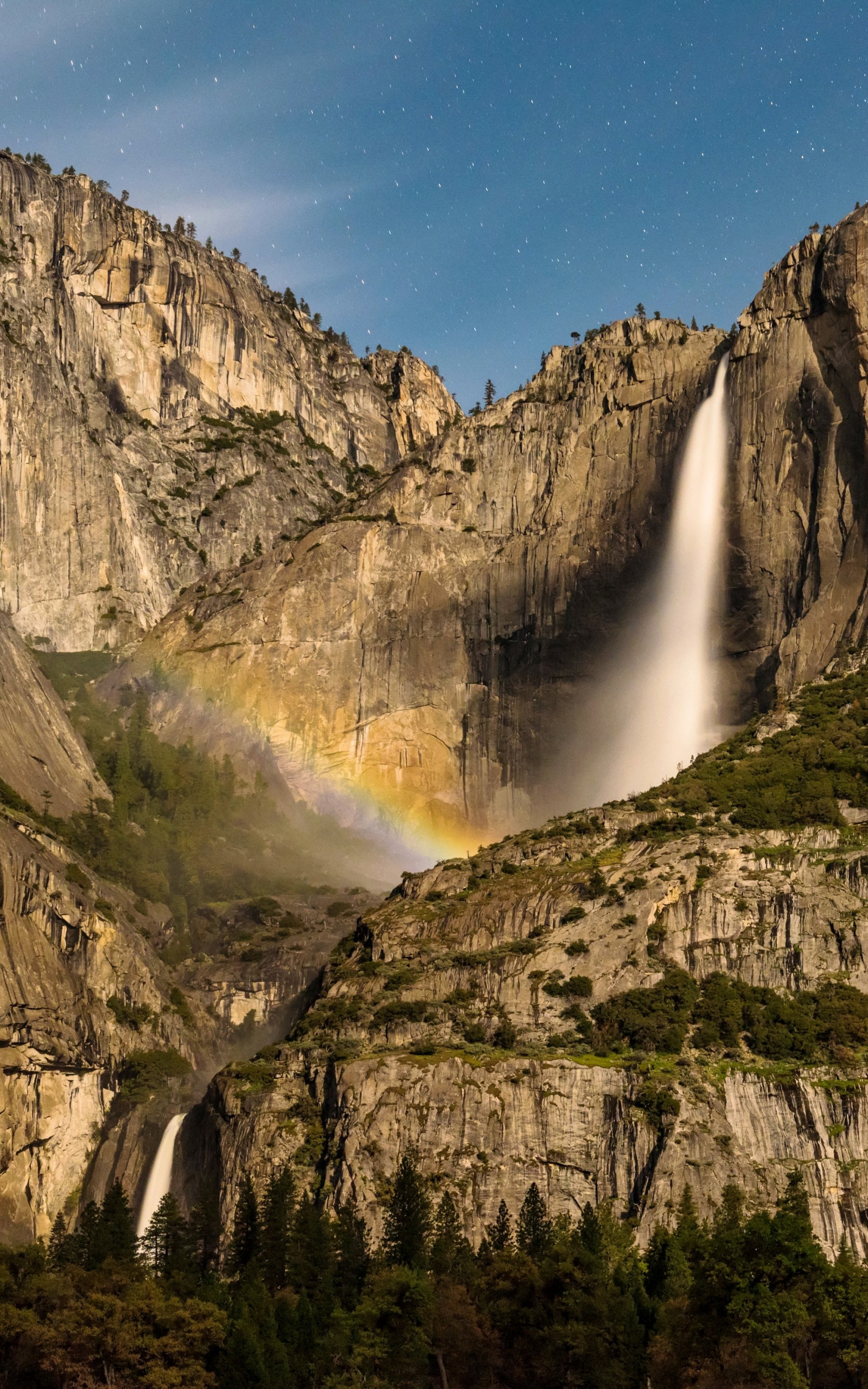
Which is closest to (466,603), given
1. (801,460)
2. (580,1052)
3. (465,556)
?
(465,556)

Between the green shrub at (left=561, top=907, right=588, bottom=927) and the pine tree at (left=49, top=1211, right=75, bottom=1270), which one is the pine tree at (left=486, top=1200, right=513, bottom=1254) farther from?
the pine tree at (left=49, top=1211, right=75, bottom=1270)

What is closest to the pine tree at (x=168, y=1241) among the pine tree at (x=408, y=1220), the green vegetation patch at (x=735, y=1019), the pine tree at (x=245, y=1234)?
the pine tree at (x=245, y=1234)

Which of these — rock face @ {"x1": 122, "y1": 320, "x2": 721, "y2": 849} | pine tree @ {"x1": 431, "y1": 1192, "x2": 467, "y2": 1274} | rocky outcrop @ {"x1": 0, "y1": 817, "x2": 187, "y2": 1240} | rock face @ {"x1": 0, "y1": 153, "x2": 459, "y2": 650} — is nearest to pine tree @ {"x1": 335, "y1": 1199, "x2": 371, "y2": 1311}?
pine tree @ {"x1": 431, "y1": 1192, "x2": 467, "y2": 1274}

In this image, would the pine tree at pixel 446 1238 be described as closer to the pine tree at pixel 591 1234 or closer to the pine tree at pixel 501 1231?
the pine tree at pixel 501 1231

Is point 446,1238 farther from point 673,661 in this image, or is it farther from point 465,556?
point 465,556

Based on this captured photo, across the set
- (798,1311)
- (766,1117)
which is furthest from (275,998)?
(798,1311)

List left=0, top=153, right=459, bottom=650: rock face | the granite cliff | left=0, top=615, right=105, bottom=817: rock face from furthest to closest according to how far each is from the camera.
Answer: left=0, top=153, right=459, bottom=650: rock face, left=0, top=615, right=105, bottom=817: rock face, the granite cliff
